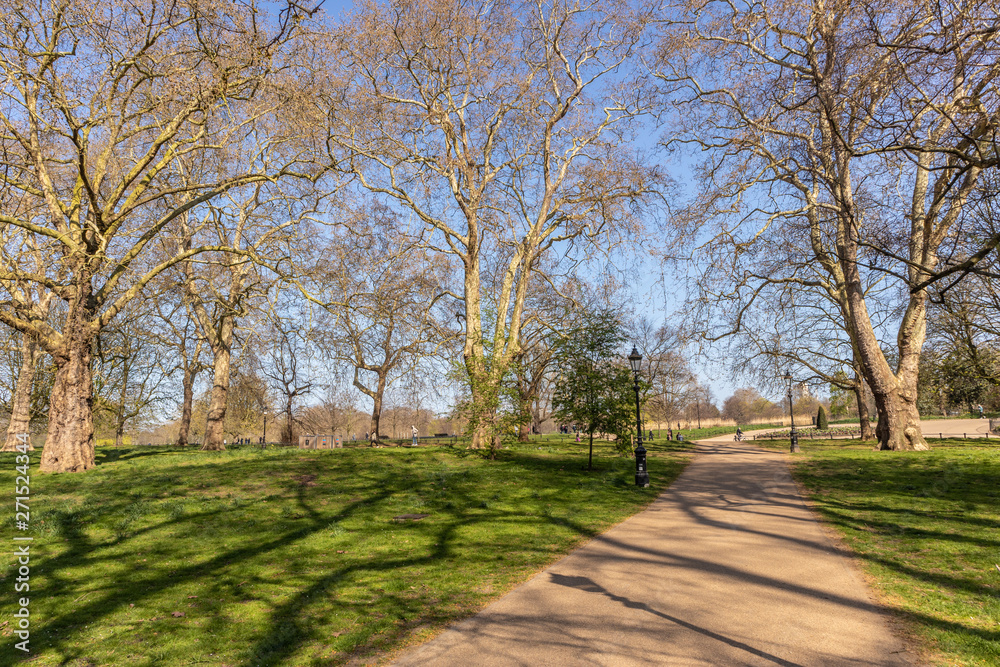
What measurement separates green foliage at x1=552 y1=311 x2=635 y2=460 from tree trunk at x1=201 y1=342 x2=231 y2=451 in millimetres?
13892

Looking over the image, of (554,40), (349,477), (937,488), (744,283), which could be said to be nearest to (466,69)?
(554,40)

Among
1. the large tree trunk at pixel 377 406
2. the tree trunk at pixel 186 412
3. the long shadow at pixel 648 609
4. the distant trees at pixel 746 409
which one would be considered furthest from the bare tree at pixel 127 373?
the distant trees at pixel 746 409

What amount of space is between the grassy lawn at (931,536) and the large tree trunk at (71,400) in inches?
650

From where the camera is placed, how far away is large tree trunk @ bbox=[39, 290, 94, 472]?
12.7 meters

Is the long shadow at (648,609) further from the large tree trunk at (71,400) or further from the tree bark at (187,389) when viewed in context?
the tree bark at (187,389)

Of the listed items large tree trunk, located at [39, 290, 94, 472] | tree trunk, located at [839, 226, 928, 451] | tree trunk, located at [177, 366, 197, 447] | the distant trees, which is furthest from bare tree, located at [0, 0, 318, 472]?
the distant trees

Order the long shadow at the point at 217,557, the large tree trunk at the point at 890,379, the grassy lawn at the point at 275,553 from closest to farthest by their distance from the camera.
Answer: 1. the grassy lawn at the point at 275,553
2. the long shadow at the point at 217,557
3. the large tree trunk at the point at 890,379

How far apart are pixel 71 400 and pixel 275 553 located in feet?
29.4

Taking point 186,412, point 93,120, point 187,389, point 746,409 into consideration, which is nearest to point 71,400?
point 93,120

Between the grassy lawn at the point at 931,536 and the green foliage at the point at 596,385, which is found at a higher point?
the green foliage at the point at 596,385

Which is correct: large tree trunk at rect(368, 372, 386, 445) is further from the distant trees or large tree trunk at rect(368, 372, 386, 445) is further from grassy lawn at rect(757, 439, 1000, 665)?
the distant trees

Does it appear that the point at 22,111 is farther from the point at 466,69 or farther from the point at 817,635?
the point at 817,635

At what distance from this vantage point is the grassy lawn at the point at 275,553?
5.16m

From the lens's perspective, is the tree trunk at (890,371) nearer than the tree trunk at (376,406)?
Yes
